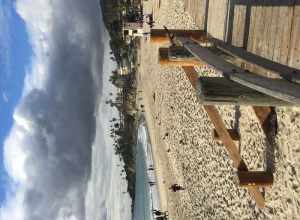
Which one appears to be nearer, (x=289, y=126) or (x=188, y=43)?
(x=289, y=126)

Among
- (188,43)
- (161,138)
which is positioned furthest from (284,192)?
(161,138)

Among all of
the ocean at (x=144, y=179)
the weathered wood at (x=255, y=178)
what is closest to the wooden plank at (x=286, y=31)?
the weathered wood at (x=255, y=178)

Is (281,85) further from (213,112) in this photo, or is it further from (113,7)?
(113,7)

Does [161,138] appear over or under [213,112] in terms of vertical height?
over

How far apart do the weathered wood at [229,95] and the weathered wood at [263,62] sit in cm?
42

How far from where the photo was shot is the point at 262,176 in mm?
9172

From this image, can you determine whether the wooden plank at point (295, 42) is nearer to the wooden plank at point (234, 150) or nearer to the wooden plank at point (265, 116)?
the wooden plank at point (265, 116)

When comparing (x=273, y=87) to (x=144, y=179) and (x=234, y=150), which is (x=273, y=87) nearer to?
(x=234, y=150)

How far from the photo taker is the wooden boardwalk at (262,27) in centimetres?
709

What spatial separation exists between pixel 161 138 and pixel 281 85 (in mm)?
21792

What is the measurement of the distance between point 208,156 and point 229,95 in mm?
7908

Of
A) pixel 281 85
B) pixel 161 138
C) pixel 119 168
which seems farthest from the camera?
pixel 119 168

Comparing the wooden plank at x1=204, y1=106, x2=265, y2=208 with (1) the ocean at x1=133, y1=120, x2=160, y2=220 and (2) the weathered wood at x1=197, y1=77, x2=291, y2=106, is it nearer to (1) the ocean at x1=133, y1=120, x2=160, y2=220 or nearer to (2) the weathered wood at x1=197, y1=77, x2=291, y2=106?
(2) the weathered wood at x1=197, y1=77, x2=291, y2=106

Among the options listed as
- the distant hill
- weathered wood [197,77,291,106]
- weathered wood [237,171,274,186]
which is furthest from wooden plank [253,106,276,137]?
the distant hill
